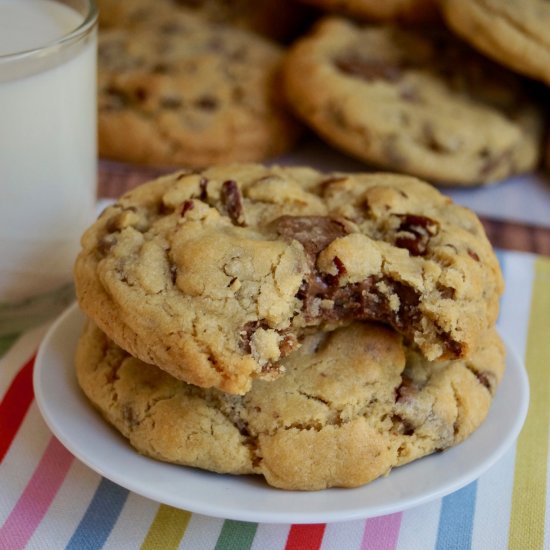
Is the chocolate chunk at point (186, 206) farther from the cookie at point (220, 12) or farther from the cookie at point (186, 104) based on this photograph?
the cookie at point (220, 12)

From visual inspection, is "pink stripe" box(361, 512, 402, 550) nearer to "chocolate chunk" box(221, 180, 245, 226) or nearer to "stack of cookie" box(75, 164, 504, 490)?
"stack of cookie" box(75, 164, 504, 490)

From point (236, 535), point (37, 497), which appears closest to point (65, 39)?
point (37, 497)

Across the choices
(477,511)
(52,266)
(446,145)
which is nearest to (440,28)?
(446,145)

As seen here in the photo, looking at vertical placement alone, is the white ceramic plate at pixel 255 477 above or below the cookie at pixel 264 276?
below

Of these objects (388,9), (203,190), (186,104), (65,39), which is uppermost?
(65,39)

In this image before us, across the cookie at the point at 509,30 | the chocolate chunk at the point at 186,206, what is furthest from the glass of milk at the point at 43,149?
the cookie at the point at 509,30

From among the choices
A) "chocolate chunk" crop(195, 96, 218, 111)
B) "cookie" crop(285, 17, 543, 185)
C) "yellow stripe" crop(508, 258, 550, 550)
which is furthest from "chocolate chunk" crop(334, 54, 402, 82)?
"yellow stripe" crop(508, 258, 550, 550)

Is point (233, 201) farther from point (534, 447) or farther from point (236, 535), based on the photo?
point (534, 447)
